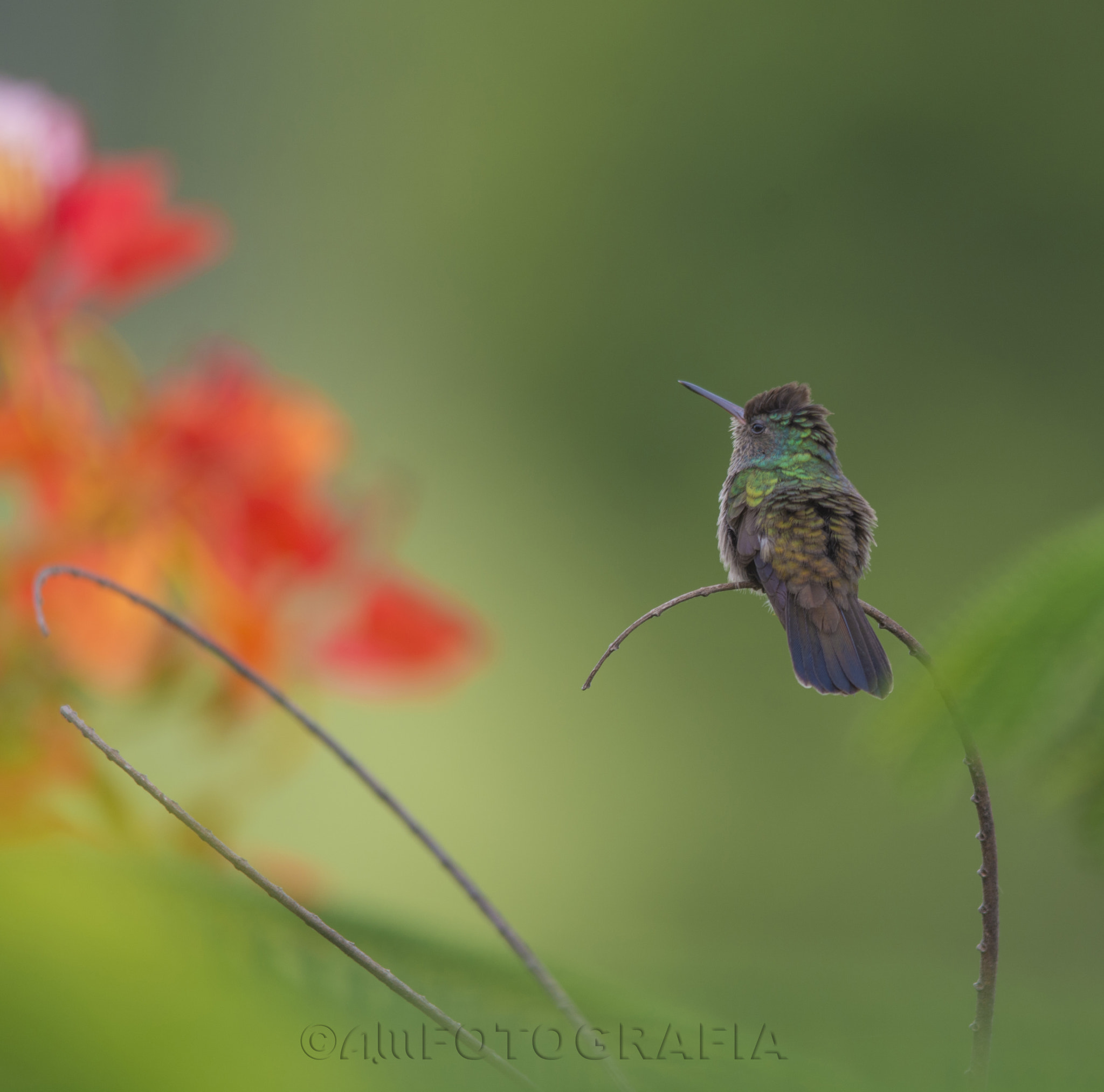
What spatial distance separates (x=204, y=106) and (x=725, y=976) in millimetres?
1568

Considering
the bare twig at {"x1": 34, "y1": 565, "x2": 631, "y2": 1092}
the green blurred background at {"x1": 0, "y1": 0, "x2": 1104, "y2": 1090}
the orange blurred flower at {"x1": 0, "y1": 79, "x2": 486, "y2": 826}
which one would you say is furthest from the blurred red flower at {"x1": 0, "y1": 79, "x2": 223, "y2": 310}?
the bare twig at {"x1": 34, "y1": 565, "x2": 631, "y2": 1092}

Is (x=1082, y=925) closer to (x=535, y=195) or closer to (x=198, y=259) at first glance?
(x=198, y=259)

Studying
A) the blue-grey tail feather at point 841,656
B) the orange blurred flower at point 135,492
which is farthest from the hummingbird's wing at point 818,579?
the orange blurred flower at point 135,492

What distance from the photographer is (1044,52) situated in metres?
1.16

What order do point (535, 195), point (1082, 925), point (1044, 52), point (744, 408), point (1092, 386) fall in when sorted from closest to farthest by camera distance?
point (744, 408) < point (1082, 925) < point (1092, 386) < point (1044, 52) < point (535, 195)

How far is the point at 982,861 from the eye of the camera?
105mm

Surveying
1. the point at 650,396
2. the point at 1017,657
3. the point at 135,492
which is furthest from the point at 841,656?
the point at 650,396

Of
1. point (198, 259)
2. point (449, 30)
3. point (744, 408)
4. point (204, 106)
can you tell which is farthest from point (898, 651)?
point (204, 106)

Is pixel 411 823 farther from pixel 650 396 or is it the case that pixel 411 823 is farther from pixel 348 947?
pixel 650 396

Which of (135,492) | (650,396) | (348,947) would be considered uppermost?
(650,396)

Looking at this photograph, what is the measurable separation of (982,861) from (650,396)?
1.11 metres

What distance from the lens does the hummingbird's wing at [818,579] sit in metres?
0.11

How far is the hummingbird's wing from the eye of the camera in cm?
11

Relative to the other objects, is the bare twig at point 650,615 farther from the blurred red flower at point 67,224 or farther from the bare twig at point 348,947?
the blurred red flower at point 67,224
